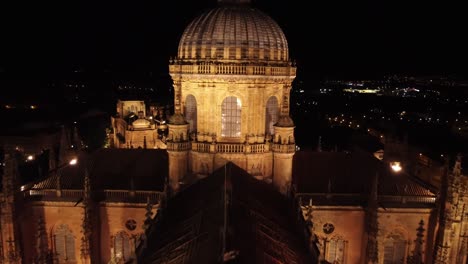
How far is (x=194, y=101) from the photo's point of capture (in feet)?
93.9

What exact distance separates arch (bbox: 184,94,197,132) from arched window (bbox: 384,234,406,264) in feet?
46.7

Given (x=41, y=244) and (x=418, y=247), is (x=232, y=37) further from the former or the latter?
(x=41, y=244)

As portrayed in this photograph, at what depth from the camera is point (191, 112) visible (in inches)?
1133

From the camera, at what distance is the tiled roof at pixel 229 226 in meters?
14.7

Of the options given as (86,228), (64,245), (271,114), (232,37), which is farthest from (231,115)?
(64,245)

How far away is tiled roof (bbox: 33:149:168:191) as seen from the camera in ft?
98.0

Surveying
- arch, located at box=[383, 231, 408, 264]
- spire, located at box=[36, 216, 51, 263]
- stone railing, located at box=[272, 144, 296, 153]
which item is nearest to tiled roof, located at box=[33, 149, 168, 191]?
spire, located at box=[36, 216, 51, 263]

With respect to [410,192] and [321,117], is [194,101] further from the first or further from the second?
[321,117]

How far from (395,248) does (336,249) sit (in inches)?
145

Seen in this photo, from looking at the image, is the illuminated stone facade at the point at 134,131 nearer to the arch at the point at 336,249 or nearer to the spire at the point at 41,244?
the spire at the point at 41,244

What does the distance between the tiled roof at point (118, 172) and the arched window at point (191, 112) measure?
4.30 metres

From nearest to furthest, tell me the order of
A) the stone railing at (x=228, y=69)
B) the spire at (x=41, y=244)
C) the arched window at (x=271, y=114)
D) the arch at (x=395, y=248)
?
1. the stone railing at (x=228, y=69)
2. the spire at (x=41, y=244)
3. the arch at (x=395, y=248)
4. the arched window at (x=271, y=114)

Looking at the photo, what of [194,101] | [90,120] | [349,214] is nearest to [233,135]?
[194,101]

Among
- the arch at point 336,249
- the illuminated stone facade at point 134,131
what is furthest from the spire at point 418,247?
the illuminated stone facade at point 134,131
